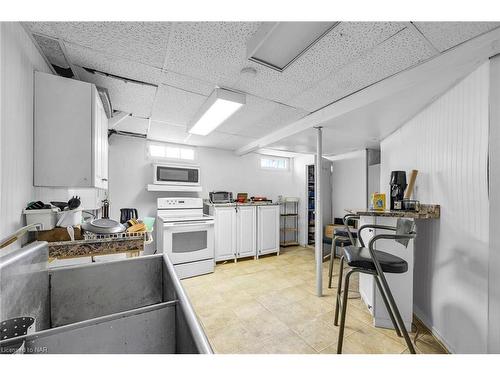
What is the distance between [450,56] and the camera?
4.44 feet

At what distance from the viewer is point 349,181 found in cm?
427

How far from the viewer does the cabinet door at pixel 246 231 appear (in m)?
3.81

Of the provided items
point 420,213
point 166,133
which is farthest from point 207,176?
point 420,213

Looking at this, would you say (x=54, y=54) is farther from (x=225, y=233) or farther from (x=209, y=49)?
(x=225, y=233)

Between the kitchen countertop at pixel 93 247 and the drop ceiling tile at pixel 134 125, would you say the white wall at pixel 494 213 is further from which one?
the drop ceiling tile at pixel 134 125

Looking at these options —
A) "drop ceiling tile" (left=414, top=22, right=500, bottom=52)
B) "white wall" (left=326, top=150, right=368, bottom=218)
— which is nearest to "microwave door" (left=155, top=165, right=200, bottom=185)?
"white wall" (left=326, top=150, right=368, bottom=218)

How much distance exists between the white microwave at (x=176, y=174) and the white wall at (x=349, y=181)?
9.64 feet

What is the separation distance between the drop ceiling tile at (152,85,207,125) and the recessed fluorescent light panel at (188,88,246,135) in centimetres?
9

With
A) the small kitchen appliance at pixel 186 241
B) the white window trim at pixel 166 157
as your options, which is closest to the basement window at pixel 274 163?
the white window trim at pixel 166 157

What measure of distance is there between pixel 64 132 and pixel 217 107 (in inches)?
49.3

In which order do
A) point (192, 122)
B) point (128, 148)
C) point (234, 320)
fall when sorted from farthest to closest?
point (128, 148), point (192, 122), point (234, 320)

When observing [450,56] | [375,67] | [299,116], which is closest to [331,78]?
[375,67]

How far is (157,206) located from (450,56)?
386cm
